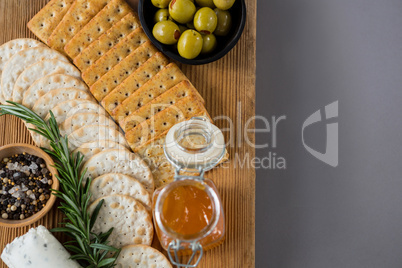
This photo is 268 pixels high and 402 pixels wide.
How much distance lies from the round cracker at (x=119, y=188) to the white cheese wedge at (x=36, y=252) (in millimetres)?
170

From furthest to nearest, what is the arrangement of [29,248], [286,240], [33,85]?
1. [286,240]
2. [33,85]
3. [29,248]

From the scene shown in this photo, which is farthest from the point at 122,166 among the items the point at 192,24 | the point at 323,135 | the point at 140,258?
the point at 323,135

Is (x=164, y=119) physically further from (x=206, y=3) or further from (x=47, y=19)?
(x=47, y=19)

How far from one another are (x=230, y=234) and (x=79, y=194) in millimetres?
481

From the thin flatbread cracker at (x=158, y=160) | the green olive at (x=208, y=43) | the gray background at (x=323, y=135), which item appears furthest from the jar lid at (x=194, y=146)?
the gray background at (x=323, y=135)

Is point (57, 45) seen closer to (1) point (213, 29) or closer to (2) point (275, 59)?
(1) point (213, 29)

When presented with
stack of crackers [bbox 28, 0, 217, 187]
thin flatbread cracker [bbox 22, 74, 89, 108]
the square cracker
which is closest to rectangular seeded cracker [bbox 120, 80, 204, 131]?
stack of crackers [bbox 28, 0, 217, 187]

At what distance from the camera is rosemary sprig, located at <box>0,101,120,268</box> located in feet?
3.67

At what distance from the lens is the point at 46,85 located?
48.9 inches

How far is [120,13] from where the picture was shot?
Result: 1.28m

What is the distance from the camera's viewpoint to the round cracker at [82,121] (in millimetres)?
1229

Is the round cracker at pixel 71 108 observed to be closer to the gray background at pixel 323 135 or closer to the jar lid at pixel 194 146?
the jar lid at pixel 194 146

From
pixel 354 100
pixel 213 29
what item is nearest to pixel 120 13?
pixel 213 29

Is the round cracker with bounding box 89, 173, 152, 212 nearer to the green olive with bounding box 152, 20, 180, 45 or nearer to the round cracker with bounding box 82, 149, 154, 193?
the round cracker with bounding box 82, 149, 154, 193
